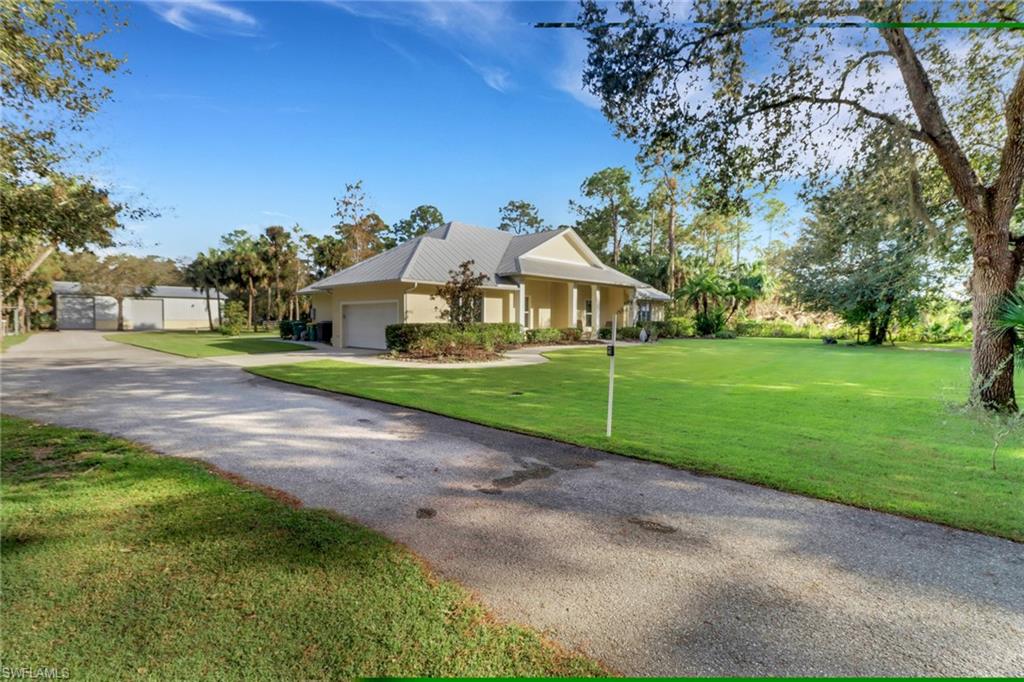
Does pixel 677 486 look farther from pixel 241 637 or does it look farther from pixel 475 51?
pixel 475 51

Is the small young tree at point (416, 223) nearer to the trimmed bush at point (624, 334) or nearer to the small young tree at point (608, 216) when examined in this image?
the small young tree at point (608, 216)

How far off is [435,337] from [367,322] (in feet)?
17.9

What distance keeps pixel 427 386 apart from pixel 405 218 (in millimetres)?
46588

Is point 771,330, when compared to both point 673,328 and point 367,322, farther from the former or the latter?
point 367,322

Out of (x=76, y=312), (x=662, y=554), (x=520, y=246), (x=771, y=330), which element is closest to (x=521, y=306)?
(x=520, y=246)

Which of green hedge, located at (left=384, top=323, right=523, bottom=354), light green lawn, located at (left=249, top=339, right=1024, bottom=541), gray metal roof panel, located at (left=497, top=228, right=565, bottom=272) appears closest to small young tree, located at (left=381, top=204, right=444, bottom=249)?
gray metal roof panel, located at (left=497, top=228, right=565, bottom=272)

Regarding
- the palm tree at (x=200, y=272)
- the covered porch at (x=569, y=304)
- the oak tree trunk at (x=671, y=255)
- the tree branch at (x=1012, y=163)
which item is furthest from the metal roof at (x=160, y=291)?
the tree branch at (x=1012, y=163)

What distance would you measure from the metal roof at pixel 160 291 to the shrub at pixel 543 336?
32.7 metres

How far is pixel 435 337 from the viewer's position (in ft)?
56.8

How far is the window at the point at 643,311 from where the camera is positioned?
31703 millimetres

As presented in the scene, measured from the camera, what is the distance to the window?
104 feet

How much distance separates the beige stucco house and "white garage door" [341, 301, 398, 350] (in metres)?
0.04

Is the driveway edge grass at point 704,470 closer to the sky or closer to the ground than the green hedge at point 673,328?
Answer: closer to the ground

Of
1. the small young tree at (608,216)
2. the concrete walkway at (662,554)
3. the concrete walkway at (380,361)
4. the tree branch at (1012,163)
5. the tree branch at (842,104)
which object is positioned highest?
the small young tree at (608,216)
